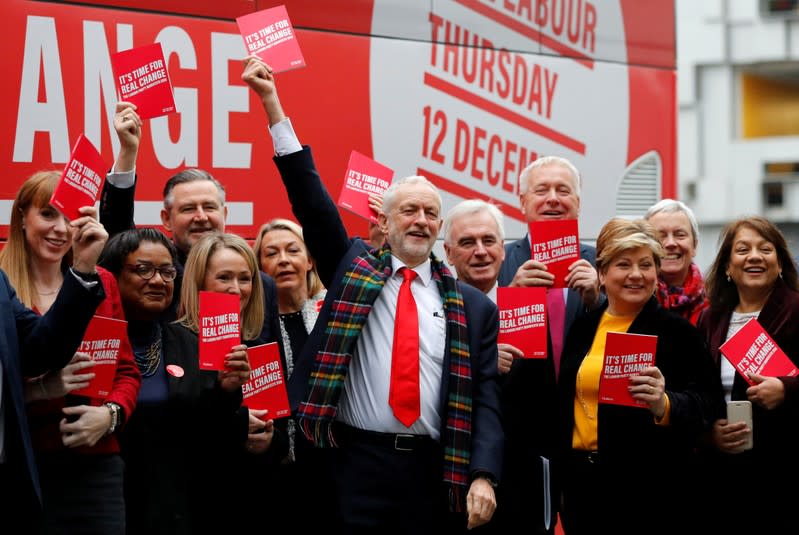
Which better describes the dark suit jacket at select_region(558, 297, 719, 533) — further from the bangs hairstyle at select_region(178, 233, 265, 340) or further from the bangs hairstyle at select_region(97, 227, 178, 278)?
the bangs hairstyle at select_region(97, 227, 178, 278)

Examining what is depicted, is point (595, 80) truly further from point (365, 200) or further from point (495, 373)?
point (495, 373)

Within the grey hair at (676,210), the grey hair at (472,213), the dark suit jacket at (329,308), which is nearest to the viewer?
the dark suit jacket at (329,308)

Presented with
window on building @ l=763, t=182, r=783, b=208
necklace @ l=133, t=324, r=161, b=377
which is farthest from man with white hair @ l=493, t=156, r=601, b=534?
window on building @ l=763, t=182, r=783, b=208

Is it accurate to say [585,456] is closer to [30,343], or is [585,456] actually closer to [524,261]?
[524,261]

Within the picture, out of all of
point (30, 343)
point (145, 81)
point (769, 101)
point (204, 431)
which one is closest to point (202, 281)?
point (204, 431)

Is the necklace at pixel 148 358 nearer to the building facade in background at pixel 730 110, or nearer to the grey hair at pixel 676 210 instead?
the grey hair at pixel 676 210

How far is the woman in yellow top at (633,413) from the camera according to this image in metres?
5.50

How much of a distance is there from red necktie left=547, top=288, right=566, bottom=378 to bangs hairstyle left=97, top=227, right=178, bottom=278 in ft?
5.97

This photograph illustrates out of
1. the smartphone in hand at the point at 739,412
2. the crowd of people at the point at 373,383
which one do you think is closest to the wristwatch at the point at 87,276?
the crowd of people at the point at 373,383

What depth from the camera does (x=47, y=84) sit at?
20.3 ft

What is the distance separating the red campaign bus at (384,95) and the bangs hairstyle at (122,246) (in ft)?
2.73

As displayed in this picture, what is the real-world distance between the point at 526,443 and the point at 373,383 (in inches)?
40.4

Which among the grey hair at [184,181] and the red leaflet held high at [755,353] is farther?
the grey hair at [184,181]

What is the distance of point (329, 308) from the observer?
5230mm
